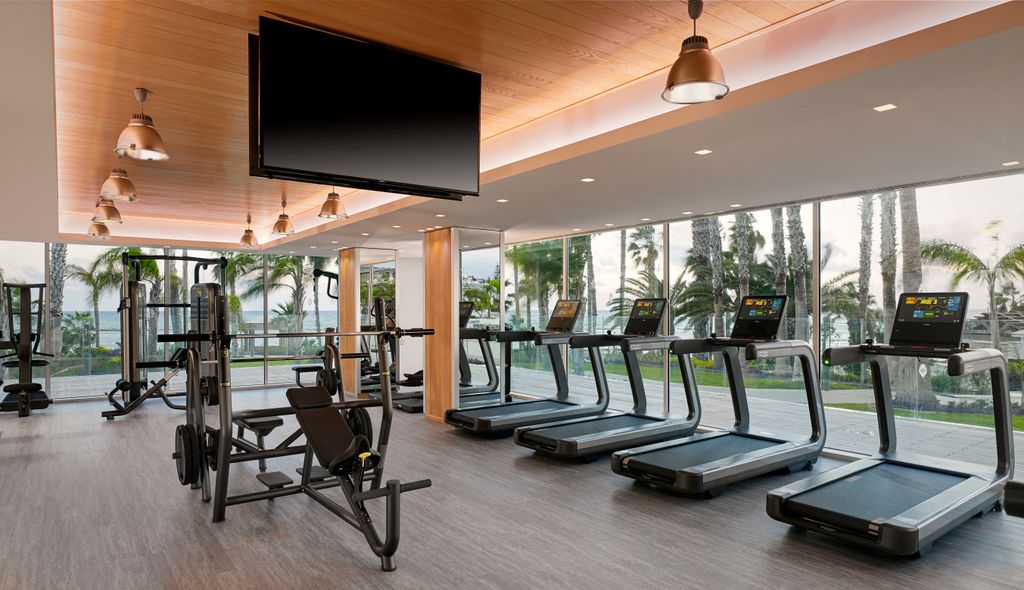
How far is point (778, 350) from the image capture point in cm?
502

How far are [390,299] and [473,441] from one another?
14.8 feet

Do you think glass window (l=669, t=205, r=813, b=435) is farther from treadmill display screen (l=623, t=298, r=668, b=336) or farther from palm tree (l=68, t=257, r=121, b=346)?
palm tree (l=68, t=257, r=121, b=346)

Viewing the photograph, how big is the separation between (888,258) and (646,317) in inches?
93.2

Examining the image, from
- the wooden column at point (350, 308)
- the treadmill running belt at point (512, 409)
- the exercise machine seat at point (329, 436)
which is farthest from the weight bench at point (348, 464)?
the wooden column at point (350, 308)

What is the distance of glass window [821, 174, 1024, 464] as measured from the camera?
5.11 meters

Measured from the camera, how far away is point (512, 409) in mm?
Answer: 7613

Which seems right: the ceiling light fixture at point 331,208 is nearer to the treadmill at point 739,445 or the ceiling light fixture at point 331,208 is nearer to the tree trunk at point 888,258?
the treadmill at point 739,445

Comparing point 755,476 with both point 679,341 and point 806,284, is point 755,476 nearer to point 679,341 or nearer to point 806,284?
point 679,341

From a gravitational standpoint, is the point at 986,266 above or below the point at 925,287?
above

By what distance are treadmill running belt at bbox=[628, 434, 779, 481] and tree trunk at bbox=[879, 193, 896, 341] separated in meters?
1.68

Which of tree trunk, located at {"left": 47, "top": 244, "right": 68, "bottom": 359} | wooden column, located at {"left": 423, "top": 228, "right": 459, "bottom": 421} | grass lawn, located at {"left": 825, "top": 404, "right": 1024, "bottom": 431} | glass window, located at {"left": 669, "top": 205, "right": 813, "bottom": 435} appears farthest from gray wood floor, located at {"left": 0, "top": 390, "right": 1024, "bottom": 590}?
tree trunk, located at {"left": 47, "top": 244, "right": 68, "bottom": 359}

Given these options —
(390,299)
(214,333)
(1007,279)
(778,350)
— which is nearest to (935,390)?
(1007,279)

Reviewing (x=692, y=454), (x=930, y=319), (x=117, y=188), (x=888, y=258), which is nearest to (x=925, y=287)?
(x=888, y=258)

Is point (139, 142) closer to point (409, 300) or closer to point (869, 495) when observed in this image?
point (869, 495)
